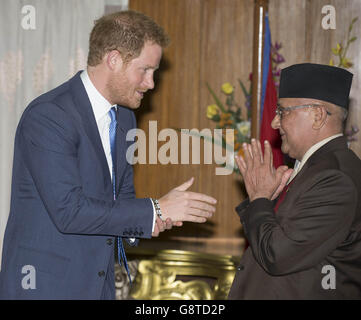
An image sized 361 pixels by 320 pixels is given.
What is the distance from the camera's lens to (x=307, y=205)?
7.14ft

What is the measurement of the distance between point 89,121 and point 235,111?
2264 mm

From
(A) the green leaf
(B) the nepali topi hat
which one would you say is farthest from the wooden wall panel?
(B) the nepali topi hat

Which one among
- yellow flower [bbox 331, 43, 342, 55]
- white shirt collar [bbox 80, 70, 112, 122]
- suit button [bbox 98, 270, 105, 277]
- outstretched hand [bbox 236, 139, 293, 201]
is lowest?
suit button [bbox 98, 270, 105, 277]

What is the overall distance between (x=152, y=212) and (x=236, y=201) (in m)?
2.27

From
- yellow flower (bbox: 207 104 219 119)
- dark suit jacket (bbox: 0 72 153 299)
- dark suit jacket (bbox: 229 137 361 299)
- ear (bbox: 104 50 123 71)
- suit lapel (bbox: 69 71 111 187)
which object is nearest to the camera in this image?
dark suit jacket (bbox: 229 137 361 299)

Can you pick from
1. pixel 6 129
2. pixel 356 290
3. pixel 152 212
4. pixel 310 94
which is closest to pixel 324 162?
pixel 310 94

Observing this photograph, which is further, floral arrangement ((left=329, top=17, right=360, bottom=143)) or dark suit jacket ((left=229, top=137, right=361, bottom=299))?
floral arrangement ((left=329, top=17, right=360, bottom=143))

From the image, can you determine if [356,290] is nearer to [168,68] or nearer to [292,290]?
[292,290]

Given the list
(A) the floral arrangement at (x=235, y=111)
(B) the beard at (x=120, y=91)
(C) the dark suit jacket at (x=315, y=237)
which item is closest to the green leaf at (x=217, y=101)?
(A) the floral arrangement at (x=235, y=111)

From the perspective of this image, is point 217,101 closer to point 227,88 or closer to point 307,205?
point 227,88

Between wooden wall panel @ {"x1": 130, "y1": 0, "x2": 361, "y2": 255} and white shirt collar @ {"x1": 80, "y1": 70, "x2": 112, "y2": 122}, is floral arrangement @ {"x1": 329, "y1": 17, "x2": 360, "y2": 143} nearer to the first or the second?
wooden wall panel @ {"x1": 130, "y1": 0, "x2": 361, "y2": 255}

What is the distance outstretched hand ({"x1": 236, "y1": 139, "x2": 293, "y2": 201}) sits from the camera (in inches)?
93.7

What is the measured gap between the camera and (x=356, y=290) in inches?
87.1

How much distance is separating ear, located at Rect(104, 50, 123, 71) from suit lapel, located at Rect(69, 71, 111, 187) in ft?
0.57
